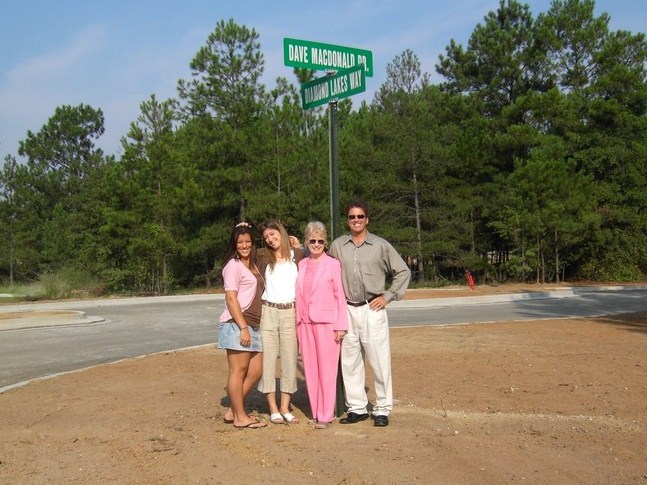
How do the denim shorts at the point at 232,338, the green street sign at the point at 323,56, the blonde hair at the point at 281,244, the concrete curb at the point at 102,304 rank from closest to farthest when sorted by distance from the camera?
the denim shorts at the point at 232,338 < the blonde hair at the point at 281,244 < the green street sign at the point at 323,56 < the concrete curb at the point at 102,304

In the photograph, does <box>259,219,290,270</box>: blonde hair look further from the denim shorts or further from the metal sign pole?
the denim shorts

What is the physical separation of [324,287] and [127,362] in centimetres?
505

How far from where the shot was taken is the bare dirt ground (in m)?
4.12

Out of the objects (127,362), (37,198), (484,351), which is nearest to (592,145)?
(484,351)

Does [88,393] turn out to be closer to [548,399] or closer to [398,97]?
[548,399]

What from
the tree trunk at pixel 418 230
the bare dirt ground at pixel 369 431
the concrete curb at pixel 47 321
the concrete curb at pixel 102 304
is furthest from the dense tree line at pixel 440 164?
the bare dirt ground at pixel 369 431

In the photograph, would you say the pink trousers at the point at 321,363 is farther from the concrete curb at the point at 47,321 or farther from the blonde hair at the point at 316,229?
the concrete curb at the point at 47,321

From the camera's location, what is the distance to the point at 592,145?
105 ft

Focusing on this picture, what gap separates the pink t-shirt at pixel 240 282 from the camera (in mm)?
5094

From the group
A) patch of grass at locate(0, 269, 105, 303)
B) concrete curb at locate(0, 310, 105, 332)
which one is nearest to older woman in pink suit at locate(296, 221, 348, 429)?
concrete curb at locate(0, 310, 105, 332)

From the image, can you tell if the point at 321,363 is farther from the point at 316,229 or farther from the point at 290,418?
the point at 316,229

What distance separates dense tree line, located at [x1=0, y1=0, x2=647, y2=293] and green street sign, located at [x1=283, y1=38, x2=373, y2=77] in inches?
833

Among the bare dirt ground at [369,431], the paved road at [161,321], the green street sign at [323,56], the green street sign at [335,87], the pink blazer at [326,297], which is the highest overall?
the green street sign at [323,56]

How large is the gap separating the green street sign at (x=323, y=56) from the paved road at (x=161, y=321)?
4.84m
